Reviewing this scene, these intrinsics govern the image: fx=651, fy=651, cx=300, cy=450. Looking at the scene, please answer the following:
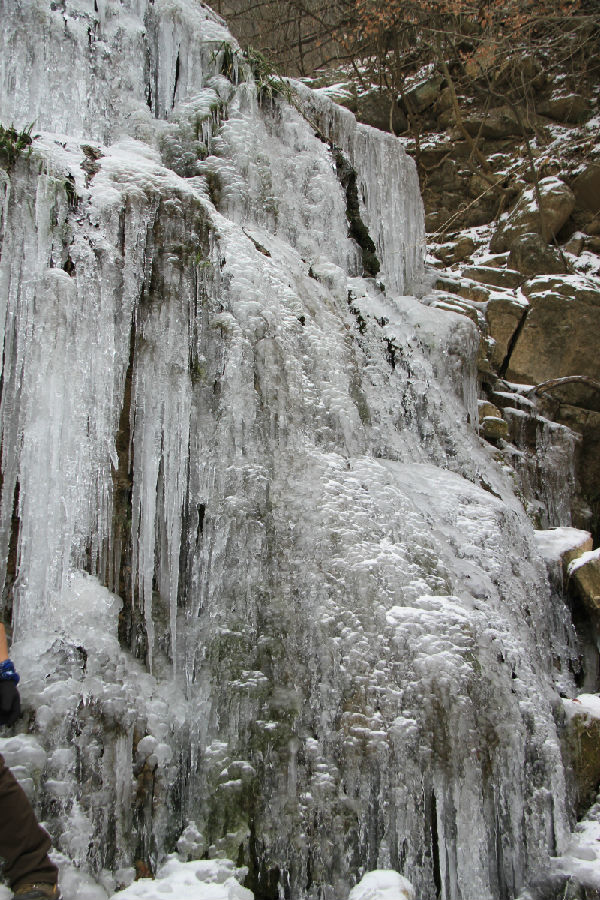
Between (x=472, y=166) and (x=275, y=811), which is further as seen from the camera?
(x=472, y=166)

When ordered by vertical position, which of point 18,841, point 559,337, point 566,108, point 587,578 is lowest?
point 18,841

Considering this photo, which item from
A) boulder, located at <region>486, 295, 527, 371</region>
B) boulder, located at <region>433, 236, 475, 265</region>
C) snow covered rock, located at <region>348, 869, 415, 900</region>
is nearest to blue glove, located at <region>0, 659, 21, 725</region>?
snow covered rock, located at <region>348, 869, 415, 900</region>

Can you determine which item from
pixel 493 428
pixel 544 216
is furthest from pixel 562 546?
pixel 544 216

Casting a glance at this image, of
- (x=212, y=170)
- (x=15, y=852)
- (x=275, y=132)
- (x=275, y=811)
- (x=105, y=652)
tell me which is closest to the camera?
(x=15, y=852)

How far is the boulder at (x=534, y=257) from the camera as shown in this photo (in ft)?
29.2

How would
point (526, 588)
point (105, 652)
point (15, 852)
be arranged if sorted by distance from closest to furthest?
point (15, 852) → point (105, 652) → point (526, 588)

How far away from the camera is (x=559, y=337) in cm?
796

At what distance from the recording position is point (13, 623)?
3.17m

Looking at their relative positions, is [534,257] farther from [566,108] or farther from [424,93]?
[424,93]

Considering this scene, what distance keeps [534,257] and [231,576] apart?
289 inches

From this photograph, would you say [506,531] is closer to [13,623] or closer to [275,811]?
[275,811]

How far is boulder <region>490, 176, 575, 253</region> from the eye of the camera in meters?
9.34

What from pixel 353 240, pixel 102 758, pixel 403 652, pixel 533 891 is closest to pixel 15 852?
pixel 102 758

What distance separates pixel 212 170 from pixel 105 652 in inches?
150
